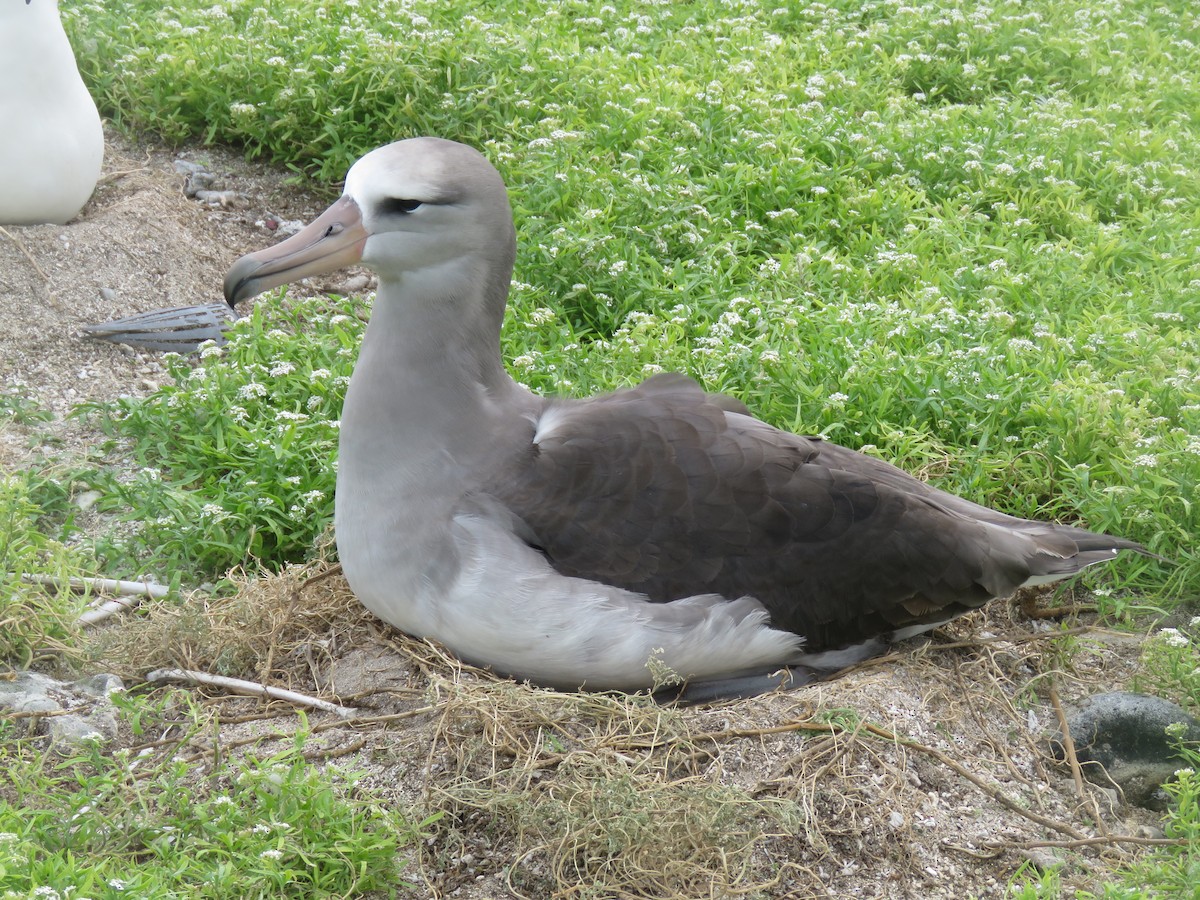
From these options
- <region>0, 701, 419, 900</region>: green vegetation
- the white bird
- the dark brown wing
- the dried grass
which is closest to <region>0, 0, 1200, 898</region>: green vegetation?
<region>0, 701, 419, 900</region>: green vegetation

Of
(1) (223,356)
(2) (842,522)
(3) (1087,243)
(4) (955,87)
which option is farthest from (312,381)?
(4) (955,87)

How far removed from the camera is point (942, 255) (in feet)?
19.9

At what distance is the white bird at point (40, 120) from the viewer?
5.37 meters

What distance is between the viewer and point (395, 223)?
3547mm

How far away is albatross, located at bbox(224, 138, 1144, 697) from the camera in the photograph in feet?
11.6

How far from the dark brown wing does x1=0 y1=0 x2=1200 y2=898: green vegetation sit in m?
0.68

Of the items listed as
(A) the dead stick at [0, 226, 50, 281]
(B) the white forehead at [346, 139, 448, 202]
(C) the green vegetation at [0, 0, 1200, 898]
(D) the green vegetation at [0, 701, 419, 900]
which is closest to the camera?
(D) the green vegetation at [0, 701, 419, 900]

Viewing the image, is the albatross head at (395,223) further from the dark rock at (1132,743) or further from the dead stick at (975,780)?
the dark rock at (1132,743)

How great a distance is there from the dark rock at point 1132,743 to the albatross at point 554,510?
0.45m

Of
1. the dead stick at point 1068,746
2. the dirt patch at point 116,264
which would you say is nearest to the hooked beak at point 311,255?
the dirt patch at point 116,264

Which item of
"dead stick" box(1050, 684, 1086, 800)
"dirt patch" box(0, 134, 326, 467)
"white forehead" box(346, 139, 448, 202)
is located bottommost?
"dirt patch" box(0, 134, 326, 467)

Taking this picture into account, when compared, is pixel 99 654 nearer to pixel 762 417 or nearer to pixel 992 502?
pixel 762 417

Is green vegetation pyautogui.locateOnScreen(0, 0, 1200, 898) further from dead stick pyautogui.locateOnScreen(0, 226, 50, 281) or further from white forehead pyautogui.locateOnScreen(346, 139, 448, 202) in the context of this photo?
white forehead pyautogui.locateOnScreen(346, 139, 448, 202)

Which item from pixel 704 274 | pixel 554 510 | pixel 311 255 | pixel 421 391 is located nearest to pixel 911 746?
pixel 554 510
